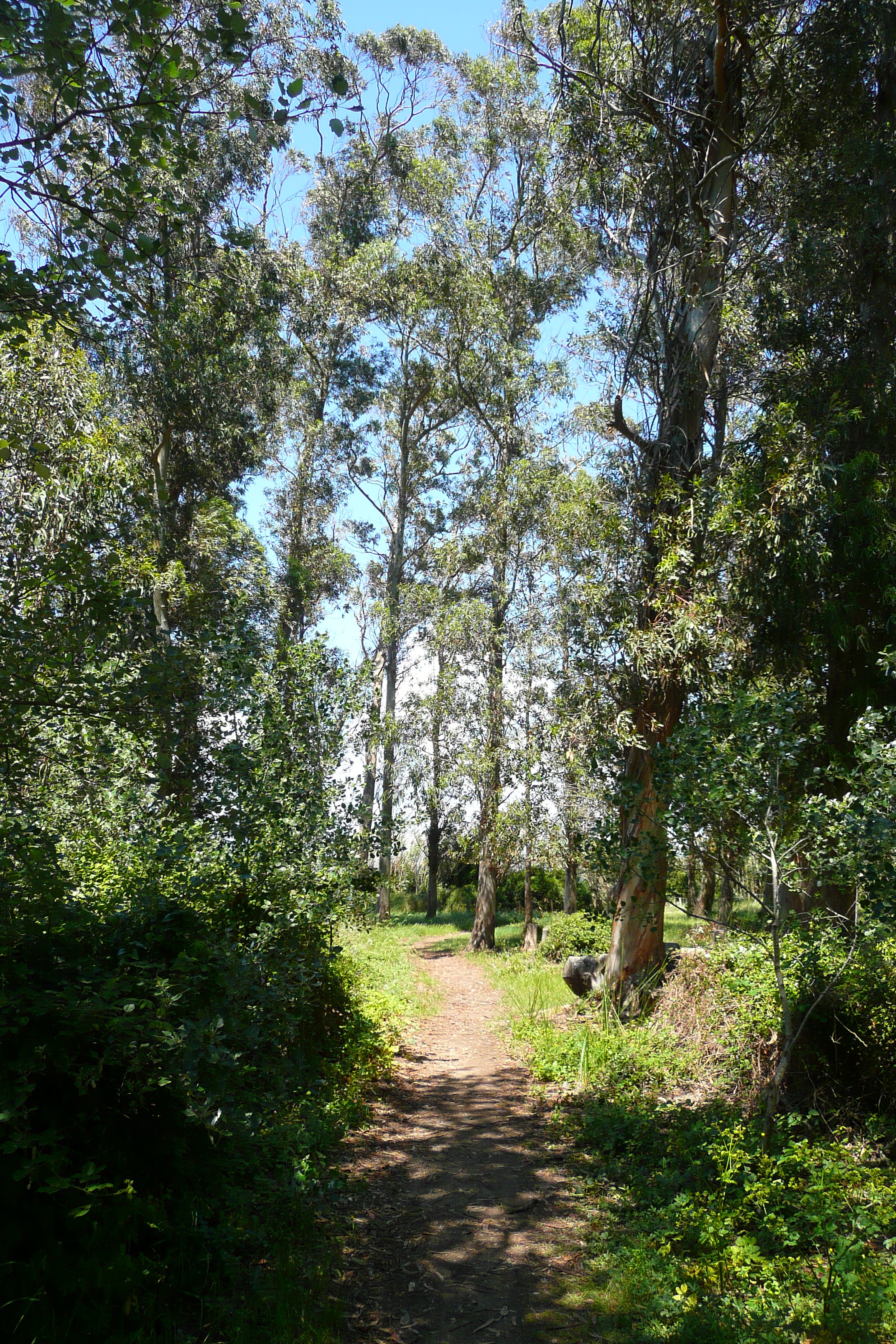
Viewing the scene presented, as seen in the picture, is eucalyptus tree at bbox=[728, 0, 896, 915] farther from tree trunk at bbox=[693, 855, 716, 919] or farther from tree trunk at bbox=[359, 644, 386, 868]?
tree trunk at bbox=[359, 644, 386, 868]

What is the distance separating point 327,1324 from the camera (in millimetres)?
3594

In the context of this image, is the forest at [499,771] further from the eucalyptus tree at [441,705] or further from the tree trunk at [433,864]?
the tree trunk at [433,864]

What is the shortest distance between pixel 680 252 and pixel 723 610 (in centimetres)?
419

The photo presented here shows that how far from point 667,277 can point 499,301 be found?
9.74 m

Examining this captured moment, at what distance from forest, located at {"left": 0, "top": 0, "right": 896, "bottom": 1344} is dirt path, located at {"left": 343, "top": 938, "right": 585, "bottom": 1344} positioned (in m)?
0.03

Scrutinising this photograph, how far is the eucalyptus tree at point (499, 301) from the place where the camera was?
1738cm

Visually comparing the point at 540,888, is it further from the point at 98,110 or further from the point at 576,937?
the point at 98,110

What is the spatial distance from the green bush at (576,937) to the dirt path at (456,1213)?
3474 millimetres

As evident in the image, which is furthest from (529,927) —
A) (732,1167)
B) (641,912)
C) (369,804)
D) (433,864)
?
(732,1167)

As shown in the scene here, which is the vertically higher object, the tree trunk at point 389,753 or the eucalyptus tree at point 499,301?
the eucalyptus tree at point 499,301

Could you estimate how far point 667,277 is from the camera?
982 cm

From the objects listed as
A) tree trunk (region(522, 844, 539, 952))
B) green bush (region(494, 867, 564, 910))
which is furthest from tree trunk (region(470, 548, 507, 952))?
green bush (region(494, 867, 564, 910))

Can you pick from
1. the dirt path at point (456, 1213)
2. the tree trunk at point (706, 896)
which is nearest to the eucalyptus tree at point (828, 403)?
the tree trunk at point (706, 896)

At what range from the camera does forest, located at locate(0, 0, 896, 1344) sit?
361 cm
